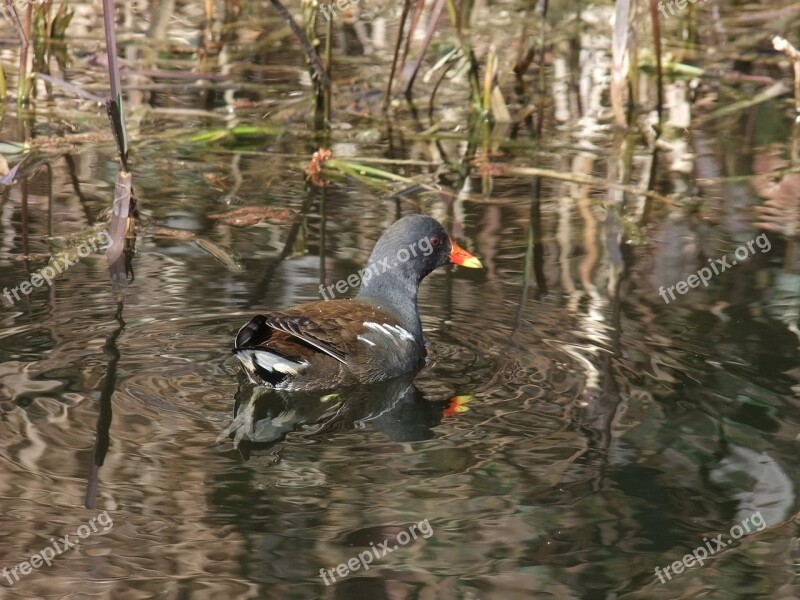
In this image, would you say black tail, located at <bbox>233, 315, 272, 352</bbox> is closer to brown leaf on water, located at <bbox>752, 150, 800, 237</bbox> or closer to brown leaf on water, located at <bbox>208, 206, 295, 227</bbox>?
brown leaf on water, located at <bbox>208, 206, 295, 227</bbox>

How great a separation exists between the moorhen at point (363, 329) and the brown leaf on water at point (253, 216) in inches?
50.6

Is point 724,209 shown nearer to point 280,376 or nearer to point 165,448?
point 280,376

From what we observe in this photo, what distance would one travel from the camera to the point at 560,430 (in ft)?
14.8

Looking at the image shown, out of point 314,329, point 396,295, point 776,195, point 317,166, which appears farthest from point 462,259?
point 776,195

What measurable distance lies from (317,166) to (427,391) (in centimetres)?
287

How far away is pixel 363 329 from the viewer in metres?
5.12

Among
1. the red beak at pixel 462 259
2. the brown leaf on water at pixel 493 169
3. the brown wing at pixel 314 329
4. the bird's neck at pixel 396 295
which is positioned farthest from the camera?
the brown leaf on water at pixel 493 169

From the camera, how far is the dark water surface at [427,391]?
3684 mm

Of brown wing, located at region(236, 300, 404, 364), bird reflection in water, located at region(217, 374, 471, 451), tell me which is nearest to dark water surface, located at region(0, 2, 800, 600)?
bird reflection in water, located at region(217, 374, 471, 451)

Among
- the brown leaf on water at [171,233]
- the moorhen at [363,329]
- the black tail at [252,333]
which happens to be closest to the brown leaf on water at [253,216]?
the brown leaf on water at [171,233]

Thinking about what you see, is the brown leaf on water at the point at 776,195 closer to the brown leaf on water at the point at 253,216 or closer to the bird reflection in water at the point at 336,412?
the brown leaf on water at the point at 253,216

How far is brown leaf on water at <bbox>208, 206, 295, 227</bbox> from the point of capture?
6.88 meters

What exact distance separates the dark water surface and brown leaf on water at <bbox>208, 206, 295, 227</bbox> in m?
0.08

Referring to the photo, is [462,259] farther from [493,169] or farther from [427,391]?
[493,169]
